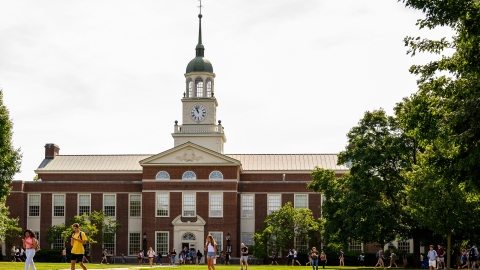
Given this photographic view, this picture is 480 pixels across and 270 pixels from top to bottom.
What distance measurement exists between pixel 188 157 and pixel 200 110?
9.53m

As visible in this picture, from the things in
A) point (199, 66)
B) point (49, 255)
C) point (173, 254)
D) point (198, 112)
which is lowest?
point (49, 255)

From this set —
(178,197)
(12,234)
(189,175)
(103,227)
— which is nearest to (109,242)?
(103,227)

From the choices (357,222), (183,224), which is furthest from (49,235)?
(357,222)

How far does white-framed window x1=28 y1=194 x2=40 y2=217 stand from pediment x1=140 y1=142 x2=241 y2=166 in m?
10.8

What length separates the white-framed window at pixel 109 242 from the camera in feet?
236

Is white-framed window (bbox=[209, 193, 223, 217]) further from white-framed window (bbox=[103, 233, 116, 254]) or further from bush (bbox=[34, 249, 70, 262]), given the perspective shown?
bush (bbox=[34, 249, 70, 262])

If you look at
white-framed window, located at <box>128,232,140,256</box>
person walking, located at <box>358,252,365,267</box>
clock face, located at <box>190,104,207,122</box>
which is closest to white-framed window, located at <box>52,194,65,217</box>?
white-framed window, located at <box>128,232,140,256</box>

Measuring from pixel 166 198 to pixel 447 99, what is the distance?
48375 millimetres

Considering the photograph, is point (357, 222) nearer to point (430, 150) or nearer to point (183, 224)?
point (430, 150)

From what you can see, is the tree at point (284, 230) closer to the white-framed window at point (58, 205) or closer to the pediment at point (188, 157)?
the pediment at point (188, 157)

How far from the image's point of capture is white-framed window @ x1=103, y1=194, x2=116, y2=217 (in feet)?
245

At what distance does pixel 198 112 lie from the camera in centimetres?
8131

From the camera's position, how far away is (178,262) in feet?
228

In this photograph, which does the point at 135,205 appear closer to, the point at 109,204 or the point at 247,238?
the point at 109,204
